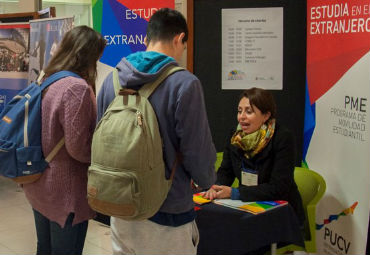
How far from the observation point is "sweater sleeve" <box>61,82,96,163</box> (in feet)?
6.84

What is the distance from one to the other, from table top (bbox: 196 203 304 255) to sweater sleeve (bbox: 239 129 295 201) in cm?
33

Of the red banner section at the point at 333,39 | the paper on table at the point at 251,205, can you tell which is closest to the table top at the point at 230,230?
the paper on table at the point at 251,205

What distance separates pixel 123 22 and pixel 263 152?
184 centimetres

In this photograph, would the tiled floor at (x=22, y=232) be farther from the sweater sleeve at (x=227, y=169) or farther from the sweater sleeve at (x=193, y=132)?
the sweater sleeve at (x=193, y=132)

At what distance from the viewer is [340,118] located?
3133 mm

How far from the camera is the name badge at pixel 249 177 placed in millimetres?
2914

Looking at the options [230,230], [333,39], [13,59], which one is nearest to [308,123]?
[333,39]

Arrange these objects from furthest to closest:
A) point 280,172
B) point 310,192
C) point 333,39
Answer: point 310,192, point 333,39, point 280,172

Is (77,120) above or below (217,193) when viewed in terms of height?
above

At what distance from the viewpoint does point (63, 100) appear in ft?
6.91

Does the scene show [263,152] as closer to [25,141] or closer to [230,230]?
[230,230]

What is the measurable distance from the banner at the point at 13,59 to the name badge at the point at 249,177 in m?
3.12

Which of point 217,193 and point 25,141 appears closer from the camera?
point 25,141

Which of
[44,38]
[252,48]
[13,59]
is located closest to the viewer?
[252,48]
